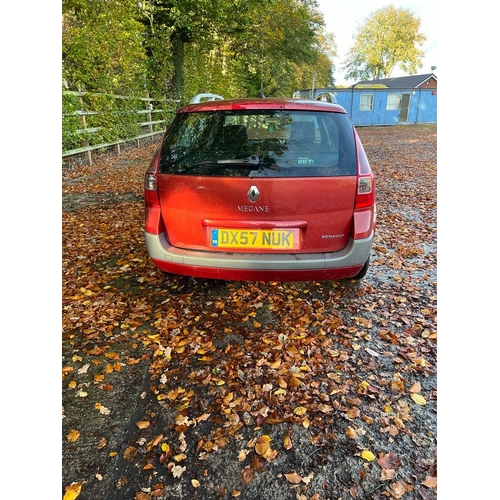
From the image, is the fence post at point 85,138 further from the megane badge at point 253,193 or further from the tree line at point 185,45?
the megane badge at point 253,193

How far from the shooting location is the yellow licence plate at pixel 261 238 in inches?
112

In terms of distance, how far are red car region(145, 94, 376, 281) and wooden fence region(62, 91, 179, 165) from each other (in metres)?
7.13

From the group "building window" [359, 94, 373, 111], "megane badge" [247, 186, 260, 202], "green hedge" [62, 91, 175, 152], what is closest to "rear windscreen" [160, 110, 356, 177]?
"megane badge" [247, 186, 260, 202]

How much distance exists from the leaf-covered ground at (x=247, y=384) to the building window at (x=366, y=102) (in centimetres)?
2952

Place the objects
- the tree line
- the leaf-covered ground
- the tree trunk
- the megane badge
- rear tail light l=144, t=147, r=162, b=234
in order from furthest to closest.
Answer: the tree trunk < the tree line < rear tail light l=144, t=147, r=162, b=234 < the megane badge < the leaf-covered ground

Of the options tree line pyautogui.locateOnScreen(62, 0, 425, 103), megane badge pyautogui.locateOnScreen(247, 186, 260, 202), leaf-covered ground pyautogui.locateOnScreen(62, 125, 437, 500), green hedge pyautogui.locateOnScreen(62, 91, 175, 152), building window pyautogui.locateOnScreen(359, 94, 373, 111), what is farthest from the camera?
building window pyautogui.locateOnScreen(359, 94, 373, 111)

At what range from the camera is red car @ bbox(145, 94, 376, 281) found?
2.80m

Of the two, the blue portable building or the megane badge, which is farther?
the blue portable building

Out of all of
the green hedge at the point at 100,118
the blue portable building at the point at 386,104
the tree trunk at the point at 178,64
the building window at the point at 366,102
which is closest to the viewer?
the green hedge at the point at 100,118

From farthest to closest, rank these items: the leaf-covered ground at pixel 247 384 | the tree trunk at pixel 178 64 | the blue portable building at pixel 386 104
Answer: the blue portable building at pixel 386 104, the tree trunk at pixel 178 64, the leaf-covered ground at pixel 247 384

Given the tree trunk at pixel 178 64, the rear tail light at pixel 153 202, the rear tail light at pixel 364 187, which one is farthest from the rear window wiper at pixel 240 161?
the tree trunk at pixel 178 64

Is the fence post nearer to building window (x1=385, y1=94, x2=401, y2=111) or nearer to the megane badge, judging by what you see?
the megane badge

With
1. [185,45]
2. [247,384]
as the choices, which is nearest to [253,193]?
[247,384]

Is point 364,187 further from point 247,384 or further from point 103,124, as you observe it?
point 103,124
